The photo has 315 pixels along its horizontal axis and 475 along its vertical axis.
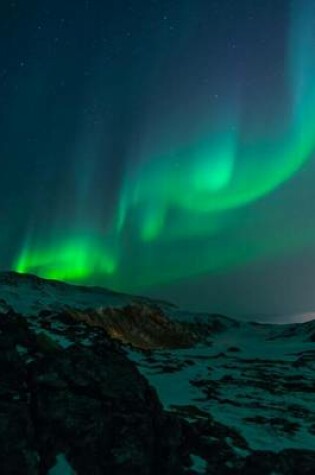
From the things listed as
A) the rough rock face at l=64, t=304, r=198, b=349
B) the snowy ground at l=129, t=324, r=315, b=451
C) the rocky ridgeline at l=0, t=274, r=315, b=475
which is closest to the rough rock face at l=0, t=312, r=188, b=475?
the rocky ridgeline at l=0, t=274, r=315, b=475

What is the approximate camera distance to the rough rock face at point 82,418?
1179 inches

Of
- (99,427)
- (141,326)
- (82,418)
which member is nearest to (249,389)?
(99,427)

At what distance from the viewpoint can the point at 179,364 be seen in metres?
75.0

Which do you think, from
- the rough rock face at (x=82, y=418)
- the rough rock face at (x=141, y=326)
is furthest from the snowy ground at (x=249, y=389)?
the rough rock face at (x=141, y=326)

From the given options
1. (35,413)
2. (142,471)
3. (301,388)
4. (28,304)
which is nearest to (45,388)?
(35,413)

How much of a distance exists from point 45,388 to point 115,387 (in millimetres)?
4601

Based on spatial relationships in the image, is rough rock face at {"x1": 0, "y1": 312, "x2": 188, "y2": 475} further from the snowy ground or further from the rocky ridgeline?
the snowy ground

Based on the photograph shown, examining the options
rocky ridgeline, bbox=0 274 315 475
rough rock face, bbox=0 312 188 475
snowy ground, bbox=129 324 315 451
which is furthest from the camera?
snowy ground, bbox=129 324 315 451

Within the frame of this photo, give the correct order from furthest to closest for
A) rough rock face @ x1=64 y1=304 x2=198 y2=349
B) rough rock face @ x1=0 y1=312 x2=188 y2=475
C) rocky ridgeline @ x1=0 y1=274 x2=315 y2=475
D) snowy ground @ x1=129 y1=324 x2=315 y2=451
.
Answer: rough rock face @ x1=64 y1=304 x2=198 y2=349 → snowy ground @ x1=129 y1=324 x2=315 y2=451 → rocky ridgeline @ x1=0 y1=274 x2=315 y2=475 → rough rock face @ x1=0 y1=312 x2=188 y2=475

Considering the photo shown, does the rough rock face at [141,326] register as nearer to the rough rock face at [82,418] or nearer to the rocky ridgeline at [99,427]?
the rocky ridgeline at [99,427]

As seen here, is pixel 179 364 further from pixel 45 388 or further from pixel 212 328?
pixel 212 328

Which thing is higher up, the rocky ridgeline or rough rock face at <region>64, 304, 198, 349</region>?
rough rock face at <region>64, 304, 198, 349</region>

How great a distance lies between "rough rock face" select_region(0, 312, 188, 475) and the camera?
98.3ft

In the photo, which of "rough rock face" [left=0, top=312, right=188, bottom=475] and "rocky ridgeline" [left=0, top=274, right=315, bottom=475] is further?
"rocky ridgeline" [left=0, top=274, right=315, bottom=475]
